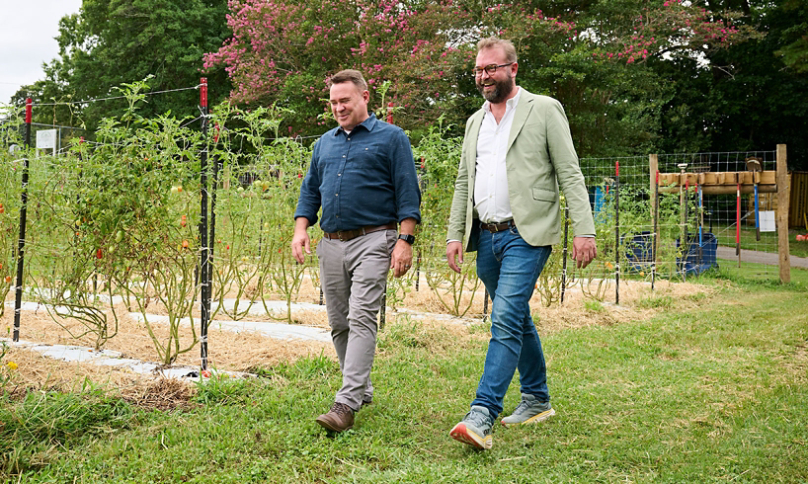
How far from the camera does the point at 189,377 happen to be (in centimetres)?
373

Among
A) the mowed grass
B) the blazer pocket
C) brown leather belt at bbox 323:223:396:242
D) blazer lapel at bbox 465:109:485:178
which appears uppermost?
blazer lapel at bbox 465:109:485:178

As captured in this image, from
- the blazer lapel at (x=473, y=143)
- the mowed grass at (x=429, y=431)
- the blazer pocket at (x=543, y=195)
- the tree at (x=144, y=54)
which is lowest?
the mowed grass at (x=429, y=431)

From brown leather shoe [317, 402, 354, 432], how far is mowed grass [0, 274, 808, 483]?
0.16 ft

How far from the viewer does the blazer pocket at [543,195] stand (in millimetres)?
3055

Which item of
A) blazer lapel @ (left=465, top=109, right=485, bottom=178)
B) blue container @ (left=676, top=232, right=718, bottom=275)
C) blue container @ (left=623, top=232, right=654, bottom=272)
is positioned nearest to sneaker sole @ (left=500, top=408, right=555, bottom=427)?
blazer lapel @ (left=465, top=109, right=485, bottom=178)

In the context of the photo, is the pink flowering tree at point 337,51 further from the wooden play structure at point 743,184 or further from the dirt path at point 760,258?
the dirt path at point 760,258

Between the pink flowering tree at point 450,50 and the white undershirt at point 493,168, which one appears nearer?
the white undershirt at point 493,168

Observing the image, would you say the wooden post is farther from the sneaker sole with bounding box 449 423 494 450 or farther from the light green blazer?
the sneaker sole with bounding box 449 423 494 450

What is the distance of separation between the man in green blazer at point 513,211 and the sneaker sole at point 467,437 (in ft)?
0.12

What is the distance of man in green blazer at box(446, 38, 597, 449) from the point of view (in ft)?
9.71

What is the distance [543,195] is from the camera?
10.1ft

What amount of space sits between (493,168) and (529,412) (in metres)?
1.23

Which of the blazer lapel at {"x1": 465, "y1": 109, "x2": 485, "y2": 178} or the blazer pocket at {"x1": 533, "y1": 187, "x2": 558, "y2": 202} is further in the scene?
the blazer lapel at {"x1": 465, "y1": 109, "x2": 485, "y2": 178}

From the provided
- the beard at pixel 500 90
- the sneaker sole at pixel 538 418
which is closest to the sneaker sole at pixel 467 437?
the sneaker sole at pixel 538 418
